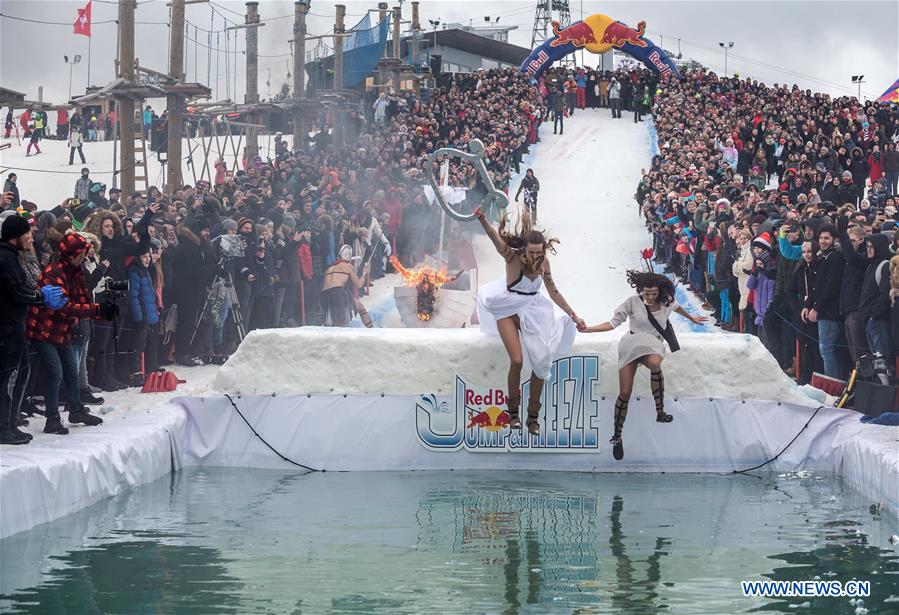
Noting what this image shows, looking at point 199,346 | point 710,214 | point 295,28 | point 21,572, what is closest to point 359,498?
point 21,572

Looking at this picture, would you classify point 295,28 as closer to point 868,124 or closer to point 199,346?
point 868,124

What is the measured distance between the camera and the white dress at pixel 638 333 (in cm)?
1120

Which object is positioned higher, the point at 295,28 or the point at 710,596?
the point at 295,28

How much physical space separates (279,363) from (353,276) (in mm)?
8445

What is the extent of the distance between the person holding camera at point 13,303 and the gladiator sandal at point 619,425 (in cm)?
478

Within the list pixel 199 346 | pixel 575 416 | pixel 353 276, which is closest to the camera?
pixel 575 416

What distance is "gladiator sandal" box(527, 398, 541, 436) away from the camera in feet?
36.2

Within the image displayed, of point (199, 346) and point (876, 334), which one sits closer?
point (876, 334)

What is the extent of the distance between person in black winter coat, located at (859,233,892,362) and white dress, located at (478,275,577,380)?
3.55 metres

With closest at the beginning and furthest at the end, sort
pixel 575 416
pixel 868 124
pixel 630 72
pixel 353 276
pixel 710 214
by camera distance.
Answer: pixel 575 416
pixel 353 276
pixel 710 214
pixel 868 124
pixel 630 72

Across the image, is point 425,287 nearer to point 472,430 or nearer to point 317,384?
point 317,384

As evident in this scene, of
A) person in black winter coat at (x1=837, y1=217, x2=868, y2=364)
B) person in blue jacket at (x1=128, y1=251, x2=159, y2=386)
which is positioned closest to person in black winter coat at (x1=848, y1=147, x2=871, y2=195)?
person in black winter coat at (x1=837, y1=217, x2=868, y2=364)

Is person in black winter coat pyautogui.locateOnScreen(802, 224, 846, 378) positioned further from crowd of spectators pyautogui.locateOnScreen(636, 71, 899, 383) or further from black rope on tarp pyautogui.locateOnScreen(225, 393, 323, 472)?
black rope on tarp pyautogui.locateOnScreen(225, 393, 323, 472)

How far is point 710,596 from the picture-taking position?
7.27 m
